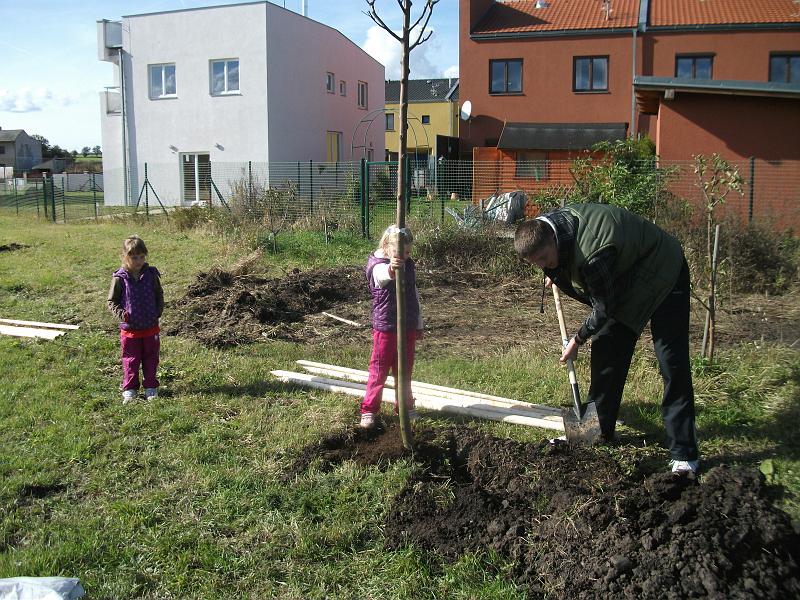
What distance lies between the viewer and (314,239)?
14750mm

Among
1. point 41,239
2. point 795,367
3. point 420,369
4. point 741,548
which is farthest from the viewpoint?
point 41,239

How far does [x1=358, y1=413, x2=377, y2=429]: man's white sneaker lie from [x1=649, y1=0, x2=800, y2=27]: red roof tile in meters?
26.7

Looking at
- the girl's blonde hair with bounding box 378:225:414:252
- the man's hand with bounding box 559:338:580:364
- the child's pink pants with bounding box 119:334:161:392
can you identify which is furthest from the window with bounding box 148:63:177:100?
the man's hand with bounding box 559:338:580:364

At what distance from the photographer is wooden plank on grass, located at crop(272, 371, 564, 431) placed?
5059 millimetres

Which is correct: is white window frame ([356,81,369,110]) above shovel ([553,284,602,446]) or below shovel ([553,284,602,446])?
above

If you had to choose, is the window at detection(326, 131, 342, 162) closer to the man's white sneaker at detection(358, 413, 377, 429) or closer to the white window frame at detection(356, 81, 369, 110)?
the white window frame at detection(356, 81, 369, 110)

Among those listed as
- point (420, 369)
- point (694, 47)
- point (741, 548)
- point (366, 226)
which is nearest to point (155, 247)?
point (366, 226)

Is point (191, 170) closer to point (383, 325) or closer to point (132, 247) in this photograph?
point (132, 247)

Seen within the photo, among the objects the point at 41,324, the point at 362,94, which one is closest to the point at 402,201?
the point at 41,324

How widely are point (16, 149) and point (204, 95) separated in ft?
231

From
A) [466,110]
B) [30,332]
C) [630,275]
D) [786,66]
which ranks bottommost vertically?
[30,332]

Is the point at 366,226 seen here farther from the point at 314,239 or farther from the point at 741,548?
the point at 741,548

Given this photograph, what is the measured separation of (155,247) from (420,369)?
34.0 ft

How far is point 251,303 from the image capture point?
870 cm
